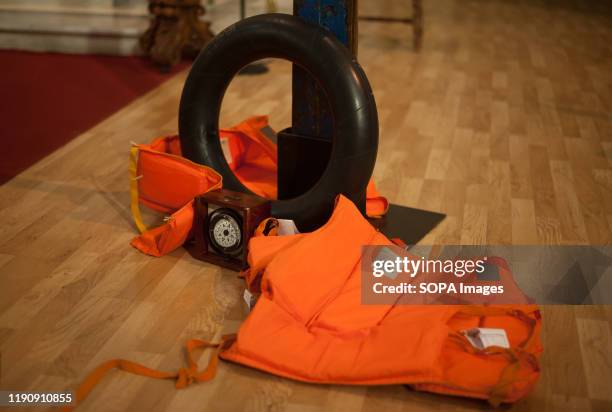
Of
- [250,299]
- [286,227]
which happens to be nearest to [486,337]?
[250,299]

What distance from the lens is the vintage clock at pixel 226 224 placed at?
2324mm

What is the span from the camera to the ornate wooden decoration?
4520mm

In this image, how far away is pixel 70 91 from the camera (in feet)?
13.5

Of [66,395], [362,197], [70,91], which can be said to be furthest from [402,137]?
[66,395]

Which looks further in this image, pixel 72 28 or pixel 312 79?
pixel 72 28

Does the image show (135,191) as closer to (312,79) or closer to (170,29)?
(312,79)

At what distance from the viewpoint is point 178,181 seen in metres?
2.55

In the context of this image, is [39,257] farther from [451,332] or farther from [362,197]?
[451,332]

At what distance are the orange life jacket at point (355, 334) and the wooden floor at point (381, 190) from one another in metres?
0.06

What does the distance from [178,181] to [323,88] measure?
22.0 inches

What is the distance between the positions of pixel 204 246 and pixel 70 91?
2.01 meters

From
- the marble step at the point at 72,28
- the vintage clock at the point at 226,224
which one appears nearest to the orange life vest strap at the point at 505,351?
the vintage clock at the point at 226,224

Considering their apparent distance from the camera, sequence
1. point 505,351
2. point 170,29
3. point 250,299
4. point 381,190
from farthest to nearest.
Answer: point 170,29 → point 381,190 → point 250,299 → point 505,351

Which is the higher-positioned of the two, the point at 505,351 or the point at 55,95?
the point at 505,351
